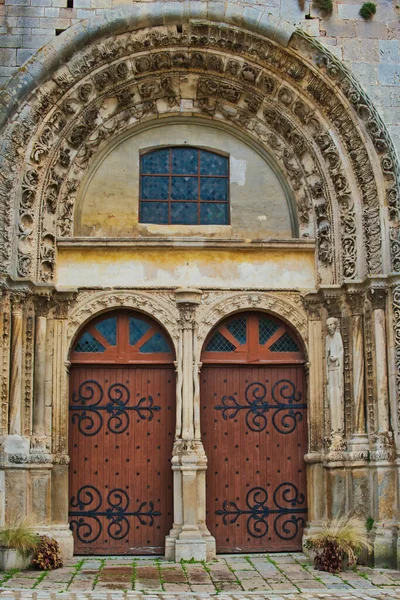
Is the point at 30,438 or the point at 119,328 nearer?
the point at 30,438

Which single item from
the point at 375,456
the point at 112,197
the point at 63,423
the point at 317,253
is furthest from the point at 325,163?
the point at 63,423

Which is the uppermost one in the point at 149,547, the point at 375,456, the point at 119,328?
the point at 119,328

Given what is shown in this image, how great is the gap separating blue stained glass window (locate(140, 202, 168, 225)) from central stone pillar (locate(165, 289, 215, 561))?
107 centimetres

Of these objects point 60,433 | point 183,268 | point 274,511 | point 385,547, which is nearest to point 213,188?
point 183,268

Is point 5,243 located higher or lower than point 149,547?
higher

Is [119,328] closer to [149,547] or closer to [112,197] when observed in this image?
[112,197]

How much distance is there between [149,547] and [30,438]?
1864 mm

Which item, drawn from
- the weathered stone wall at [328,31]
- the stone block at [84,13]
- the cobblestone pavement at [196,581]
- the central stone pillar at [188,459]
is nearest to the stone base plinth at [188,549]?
the central stone pillar at [188,459]

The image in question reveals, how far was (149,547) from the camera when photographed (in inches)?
380

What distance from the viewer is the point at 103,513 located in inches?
380

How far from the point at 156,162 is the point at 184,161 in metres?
0.35

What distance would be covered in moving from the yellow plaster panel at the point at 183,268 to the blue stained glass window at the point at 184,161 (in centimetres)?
112

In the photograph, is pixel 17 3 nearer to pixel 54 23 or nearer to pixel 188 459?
pixel 54 23

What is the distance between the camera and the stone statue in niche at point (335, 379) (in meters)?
9.66
